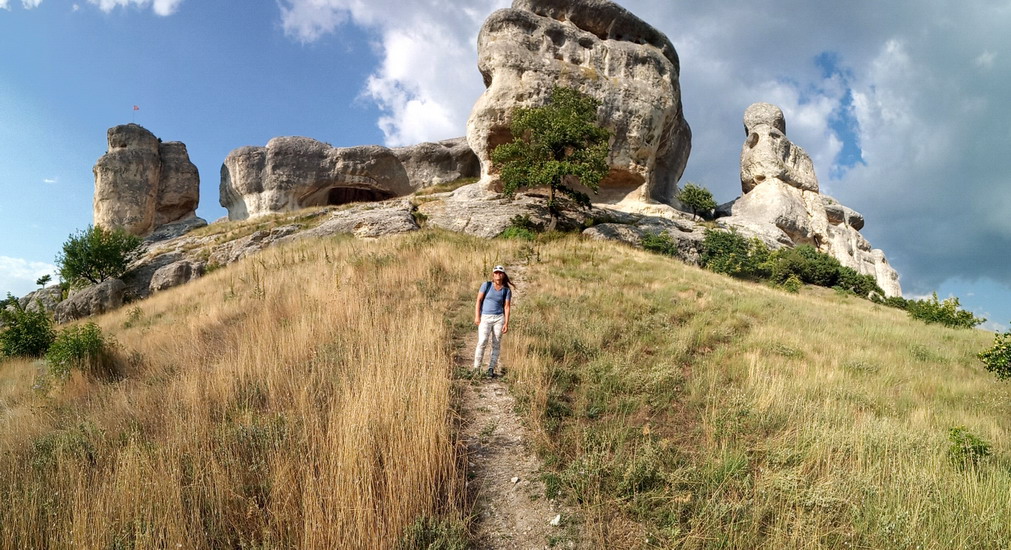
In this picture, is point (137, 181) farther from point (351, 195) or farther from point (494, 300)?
point (494, 300)

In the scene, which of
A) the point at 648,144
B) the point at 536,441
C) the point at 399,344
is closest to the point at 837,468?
the point at 536,441

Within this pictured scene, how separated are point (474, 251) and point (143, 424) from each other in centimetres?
1130

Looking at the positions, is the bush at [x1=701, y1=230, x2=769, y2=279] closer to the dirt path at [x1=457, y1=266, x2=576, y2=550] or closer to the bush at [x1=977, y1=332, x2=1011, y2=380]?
the bush at [x1=977, y1=332, x2=1011, y2=380]

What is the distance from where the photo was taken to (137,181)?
3325 centimetres

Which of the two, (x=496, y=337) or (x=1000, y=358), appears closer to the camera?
(x=496, y=337)

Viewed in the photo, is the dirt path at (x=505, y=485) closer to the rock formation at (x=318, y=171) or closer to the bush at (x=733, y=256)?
the bush at (x=733, y=256)

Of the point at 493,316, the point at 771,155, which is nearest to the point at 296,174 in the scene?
the point at 493,316

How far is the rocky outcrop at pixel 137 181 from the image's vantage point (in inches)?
1293

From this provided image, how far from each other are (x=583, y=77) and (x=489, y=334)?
24.1 metres

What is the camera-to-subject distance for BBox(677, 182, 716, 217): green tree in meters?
31.6

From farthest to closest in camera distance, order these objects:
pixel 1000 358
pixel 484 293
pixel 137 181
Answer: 1. pixel 137 181
2. pixel 1000 358
3. pixel 484 293

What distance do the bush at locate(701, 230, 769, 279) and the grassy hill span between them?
45.5ft

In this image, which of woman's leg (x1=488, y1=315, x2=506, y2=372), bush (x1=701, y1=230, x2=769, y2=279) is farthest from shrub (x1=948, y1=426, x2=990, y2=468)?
bush (x1=701, y1=230, x2=769, y2=279)

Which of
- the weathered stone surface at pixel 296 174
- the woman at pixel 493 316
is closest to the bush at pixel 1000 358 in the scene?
the woman at pixel 493 316
